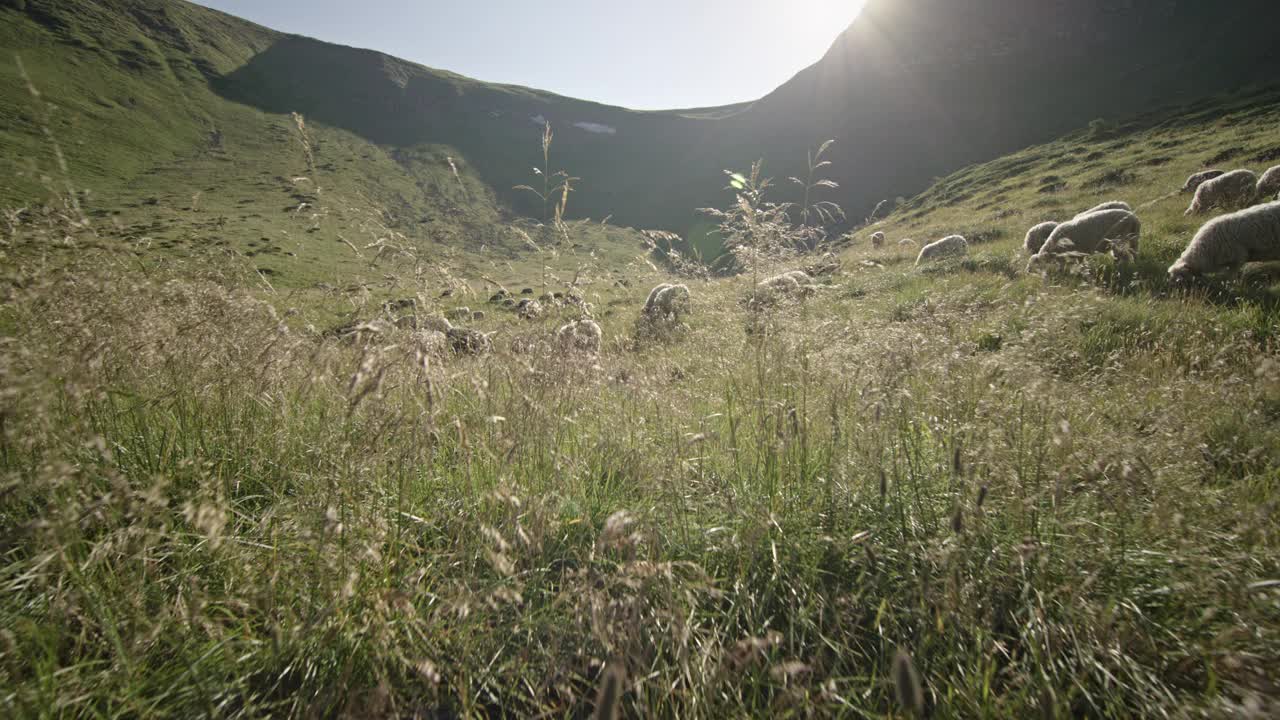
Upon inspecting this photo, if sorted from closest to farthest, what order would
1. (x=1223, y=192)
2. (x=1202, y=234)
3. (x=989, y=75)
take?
(x=1202, y=234) < (x=1223, y=192) < (x=989, y=75)

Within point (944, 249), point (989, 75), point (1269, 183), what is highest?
point (989, 75)

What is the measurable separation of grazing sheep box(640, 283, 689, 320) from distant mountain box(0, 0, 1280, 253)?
63.7 meters

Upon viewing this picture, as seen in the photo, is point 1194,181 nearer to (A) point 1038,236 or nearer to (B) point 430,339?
(A) point 1038,236

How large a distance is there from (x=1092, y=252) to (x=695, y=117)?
139 metres

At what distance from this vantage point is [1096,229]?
1048 centimetres

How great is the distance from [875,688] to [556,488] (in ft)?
5.10

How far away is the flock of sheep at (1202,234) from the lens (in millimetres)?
7086

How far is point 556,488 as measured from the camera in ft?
7.82

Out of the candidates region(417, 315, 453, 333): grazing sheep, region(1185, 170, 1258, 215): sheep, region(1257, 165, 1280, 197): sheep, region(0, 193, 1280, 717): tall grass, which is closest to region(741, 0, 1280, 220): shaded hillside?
region(1257, 165, 1280, 197): sheep

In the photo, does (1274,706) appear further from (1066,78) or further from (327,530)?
(1066,78)

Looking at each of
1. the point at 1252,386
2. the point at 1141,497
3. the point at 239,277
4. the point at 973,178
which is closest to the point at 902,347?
the point at 1141,497

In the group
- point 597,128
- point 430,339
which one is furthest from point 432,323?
point 597,128

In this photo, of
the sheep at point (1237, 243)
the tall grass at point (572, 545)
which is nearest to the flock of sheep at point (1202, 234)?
the sheep at point (1237, 243)

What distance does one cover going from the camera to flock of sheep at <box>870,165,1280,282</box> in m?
7.09
